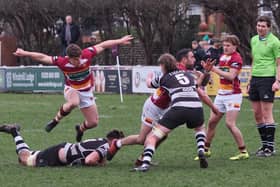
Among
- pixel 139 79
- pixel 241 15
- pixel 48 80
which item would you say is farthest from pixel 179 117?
pixel 241 15

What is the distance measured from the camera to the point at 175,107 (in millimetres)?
11172

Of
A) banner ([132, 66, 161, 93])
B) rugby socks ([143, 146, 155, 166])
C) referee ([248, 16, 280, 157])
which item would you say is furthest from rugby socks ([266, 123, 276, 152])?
banner ([132, 66, 161, 93])

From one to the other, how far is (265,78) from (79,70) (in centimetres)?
278

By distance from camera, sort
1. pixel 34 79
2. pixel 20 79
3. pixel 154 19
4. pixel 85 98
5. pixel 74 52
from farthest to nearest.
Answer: pixel 154 19, pixel 20 79, pixel 34 79, pixel 85 98, pixel 74 52

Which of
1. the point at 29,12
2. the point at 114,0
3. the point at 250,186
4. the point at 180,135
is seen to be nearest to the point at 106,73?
the point at 114,0

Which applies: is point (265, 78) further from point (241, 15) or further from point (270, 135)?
point (241, 15)

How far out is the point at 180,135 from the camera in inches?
627

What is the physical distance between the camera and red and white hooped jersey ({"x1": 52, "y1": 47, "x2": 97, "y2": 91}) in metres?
13.0

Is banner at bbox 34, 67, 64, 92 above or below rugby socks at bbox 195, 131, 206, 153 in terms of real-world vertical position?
below

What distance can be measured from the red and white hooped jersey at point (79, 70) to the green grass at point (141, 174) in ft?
3.84

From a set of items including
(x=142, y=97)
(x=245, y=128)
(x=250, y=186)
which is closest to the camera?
(x=250, y=186)

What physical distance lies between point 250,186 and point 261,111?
326 cm

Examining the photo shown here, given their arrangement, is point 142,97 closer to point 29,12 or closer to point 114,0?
point 114,0

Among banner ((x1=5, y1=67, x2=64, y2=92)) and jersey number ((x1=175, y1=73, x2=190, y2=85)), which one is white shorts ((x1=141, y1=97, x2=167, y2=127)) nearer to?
jersey number ((x1=175, y1=73, x2=190, y2=85))
